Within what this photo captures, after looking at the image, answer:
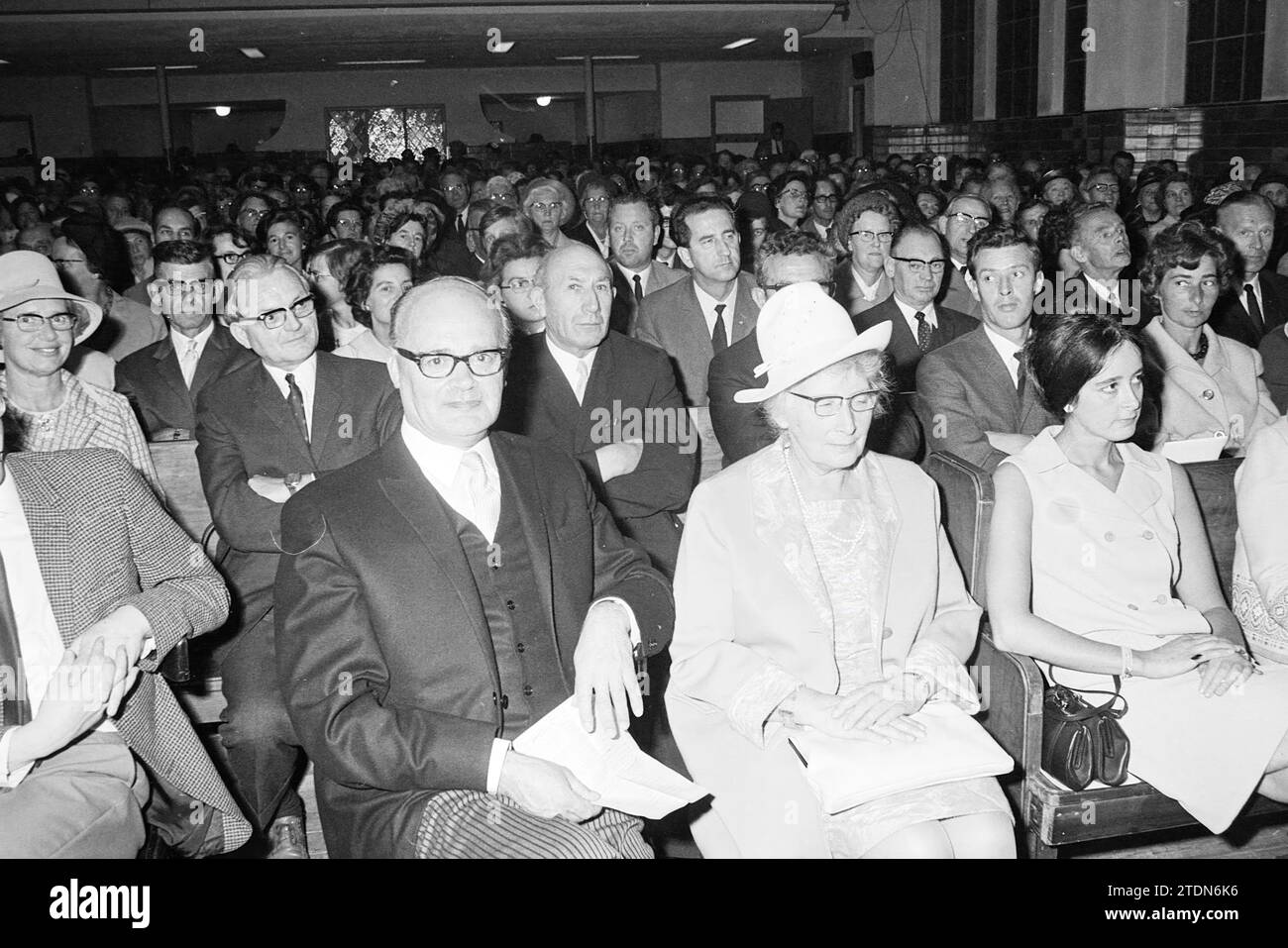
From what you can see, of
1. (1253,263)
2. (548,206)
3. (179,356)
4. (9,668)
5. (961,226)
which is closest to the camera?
(9,668)

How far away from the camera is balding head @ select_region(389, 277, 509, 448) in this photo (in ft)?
7.22

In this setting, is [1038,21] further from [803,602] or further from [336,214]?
[803,602]

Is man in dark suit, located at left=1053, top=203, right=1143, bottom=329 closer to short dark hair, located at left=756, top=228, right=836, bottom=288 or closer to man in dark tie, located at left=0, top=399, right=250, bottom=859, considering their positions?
short dark hair, located at left=756, top=228, right=836, bottom=288

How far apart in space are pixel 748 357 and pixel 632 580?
4.88 ft

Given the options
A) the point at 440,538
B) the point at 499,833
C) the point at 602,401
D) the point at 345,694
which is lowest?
the point at 499,833

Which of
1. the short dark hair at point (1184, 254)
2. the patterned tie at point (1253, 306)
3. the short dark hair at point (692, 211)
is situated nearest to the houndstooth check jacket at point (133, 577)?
the short dark hair at point (692, 211)

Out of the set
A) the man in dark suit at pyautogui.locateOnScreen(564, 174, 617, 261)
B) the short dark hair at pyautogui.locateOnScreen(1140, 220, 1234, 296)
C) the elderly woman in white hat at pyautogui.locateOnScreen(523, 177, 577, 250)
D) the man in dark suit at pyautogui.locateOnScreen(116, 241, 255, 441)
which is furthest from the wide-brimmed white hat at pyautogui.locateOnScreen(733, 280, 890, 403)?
the man in dark suit at pyautogui.locateOnScreen(564, 174, 617, 261)

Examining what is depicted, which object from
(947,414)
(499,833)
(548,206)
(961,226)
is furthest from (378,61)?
(499,833)

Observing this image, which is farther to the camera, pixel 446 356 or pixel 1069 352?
pixel 1069 352

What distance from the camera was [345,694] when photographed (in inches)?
81.2

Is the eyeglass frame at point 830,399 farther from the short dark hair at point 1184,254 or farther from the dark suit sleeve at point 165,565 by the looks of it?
the short dark hair at point 1184,254

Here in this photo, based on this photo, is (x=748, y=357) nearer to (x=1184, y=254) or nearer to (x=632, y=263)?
(x=1184, y=254)
